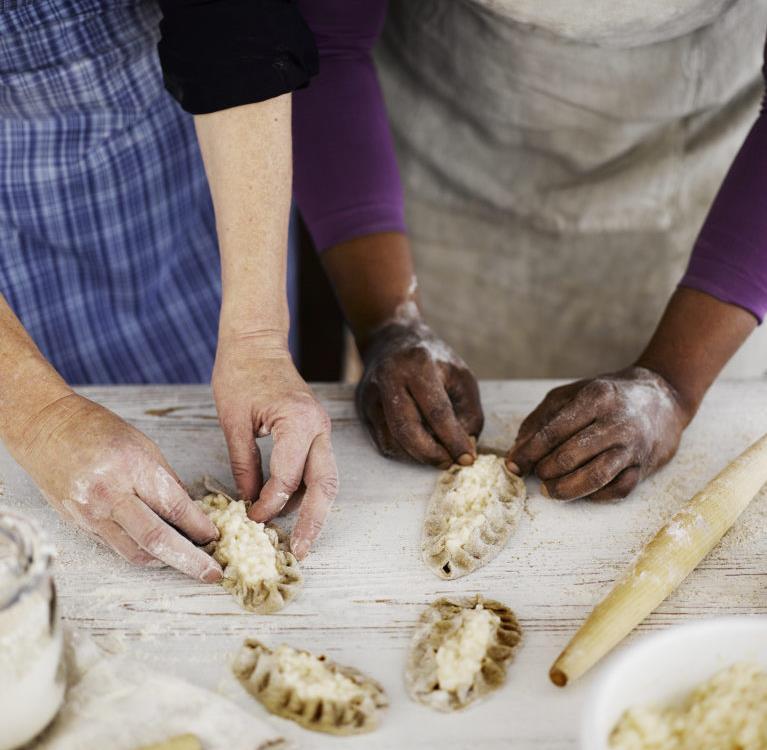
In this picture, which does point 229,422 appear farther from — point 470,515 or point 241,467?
point 470,515

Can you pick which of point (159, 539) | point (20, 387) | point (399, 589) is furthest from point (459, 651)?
point (20, 387)

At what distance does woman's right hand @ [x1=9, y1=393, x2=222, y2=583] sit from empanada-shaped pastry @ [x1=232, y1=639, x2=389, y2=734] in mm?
150

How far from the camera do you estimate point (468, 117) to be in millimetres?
1826

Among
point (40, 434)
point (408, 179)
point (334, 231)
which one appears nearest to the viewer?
point (40, 434)

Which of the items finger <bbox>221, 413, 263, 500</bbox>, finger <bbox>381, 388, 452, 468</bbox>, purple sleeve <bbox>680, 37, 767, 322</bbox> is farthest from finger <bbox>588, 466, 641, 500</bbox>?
finger <bbox>221, 413, 263, 500</bbox>

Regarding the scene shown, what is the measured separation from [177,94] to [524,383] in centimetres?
67

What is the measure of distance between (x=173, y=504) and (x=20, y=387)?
0.25m

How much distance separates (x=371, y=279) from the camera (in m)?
1.45

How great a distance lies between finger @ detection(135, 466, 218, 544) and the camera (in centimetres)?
100

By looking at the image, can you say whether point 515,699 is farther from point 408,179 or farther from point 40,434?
point 408,179

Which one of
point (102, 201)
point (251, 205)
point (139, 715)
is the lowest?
point (102, 201)

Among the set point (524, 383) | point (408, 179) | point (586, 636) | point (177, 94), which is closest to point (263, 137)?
point (177, 94)

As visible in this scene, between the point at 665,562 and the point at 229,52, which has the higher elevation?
the point at 229,52

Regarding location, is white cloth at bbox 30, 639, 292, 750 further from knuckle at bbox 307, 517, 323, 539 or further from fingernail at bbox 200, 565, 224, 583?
knuckle at bbox 307, 517, 323, 539
